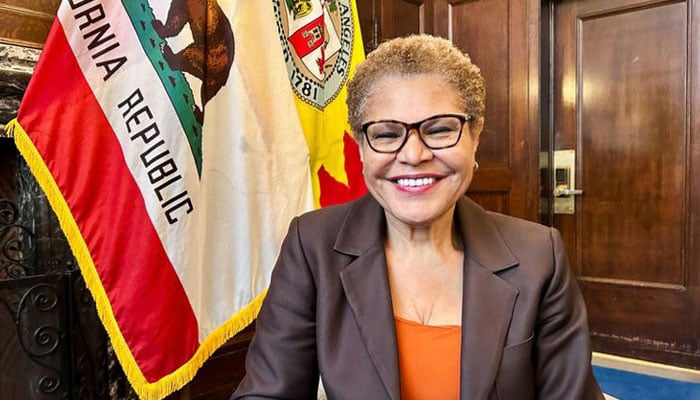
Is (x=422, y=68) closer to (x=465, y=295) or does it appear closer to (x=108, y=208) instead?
(x=465, y=295)

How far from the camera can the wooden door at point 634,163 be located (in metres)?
2.49

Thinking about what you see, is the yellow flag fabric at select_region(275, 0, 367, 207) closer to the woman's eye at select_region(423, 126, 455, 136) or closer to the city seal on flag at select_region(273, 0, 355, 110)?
the city seal on flag at select_region(273, 0, 355, 110)

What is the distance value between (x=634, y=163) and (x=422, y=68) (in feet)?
7.16

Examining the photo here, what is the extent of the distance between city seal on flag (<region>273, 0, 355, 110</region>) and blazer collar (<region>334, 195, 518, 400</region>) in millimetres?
831

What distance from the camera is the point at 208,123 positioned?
4.61 feet

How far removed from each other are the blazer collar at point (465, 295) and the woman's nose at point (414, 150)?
170 mm

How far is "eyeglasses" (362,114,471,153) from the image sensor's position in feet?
2.87

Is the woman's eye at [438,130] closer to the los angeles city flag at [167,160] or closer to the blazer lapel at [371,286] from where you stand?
the blazer lapel at [371,286]

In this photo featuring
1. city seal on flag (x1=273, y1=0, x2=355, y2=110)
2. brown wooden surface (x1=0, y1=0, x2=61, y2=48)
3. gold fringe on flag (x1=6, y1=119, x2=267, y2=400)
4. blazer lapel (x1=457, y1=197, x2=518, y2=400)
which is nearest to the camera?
blazer lapel (x1=457, y1=197, x2=518, y2=400)

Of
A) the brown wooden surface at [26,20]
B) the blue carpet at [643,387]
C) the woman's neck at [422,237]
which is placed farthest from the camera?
the blue carpet at [643,387]

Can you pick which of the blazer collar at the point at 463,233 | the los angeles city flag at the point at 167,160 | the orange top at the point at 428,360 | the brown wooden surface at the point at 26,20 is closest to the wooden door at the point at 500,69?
the los angeles city flag at the point at 167,160

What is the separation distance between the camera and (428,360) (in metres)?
0.89

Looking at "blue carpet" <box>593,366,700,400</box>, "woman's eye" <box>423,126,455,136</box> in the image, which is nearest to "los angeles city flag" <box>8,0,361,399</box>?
"woman's eye" <box>423,126,455,136</box>

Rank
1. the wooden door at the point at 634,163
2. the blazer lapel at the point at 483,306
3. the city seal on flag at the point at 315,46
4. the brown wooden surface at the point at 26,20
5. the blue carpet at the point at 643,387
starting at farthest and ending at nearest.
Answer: the wooden door at the point at 634,163, the blue carpet at the point at 643,387, the city seal on flag at the point at 315,46, the brown wooden surface at the point at 26,20, the blazer lapel at the point at 483,306
